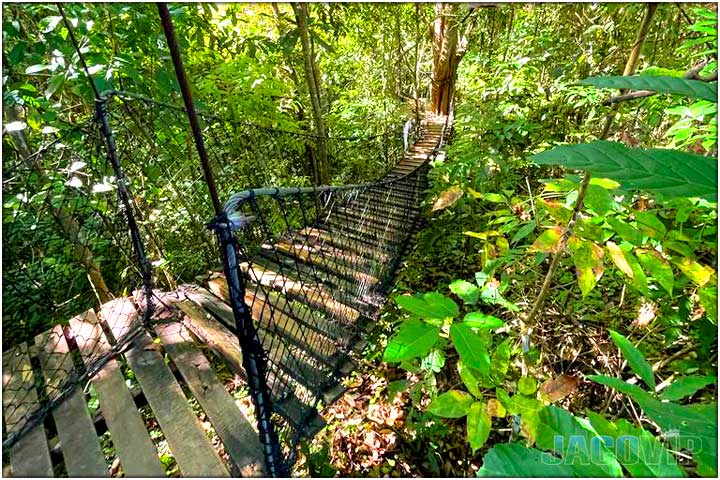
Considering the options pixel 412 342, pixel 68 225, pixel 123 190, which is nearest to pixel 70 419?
pixel 123 190

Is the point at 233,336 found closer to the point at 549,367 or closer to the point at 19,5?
the point at 549,367

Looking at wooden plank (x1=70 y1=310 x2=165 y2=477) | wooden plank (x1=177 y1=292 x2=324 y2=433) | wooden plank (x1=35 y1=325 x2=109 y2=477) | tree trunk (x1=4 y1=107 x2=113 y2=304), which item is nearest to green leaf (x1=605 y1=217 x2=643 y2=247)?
wooden plank (x1=177 y1=292 x2=324 y2=433)

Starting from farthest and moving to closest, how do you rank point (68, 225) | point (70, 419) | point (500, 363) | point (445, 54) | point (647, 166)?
point (445, 54) < point (68, 225) < point (70, 419) < point (500, 363) < point (647, 166)

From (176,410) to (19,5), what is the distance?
1.98 m

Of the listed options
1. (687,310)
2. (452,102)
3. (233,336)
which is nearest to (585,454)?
(687,310)

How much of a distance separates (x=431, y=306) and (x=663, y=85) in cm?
49

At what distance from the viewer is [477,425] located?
0.73 metres

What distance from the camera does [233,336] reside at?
161 cm

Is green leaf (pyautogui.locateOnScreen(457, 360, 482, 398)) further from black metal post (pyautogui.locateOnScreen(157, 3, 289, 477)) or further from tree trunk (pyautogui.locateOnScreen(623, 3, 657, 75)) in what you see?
tree trunk (pyautogui.locateOnScreen(623, 3, 657, 75))

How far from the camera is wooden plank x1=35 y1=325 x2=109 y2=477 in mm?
1156

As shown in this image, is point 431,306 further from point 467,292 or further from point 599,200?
point 599,200

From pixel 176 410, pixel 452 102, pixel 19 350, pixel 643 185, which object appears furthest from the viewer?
pixel 452 102

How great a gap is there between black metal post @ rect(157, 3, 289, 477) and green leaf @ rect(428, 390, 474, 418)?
0.47m

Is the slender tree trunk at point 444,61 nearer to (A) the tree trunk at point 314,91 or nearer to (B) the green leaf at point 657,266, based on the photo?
(A) the tree trunk at point 314,91
